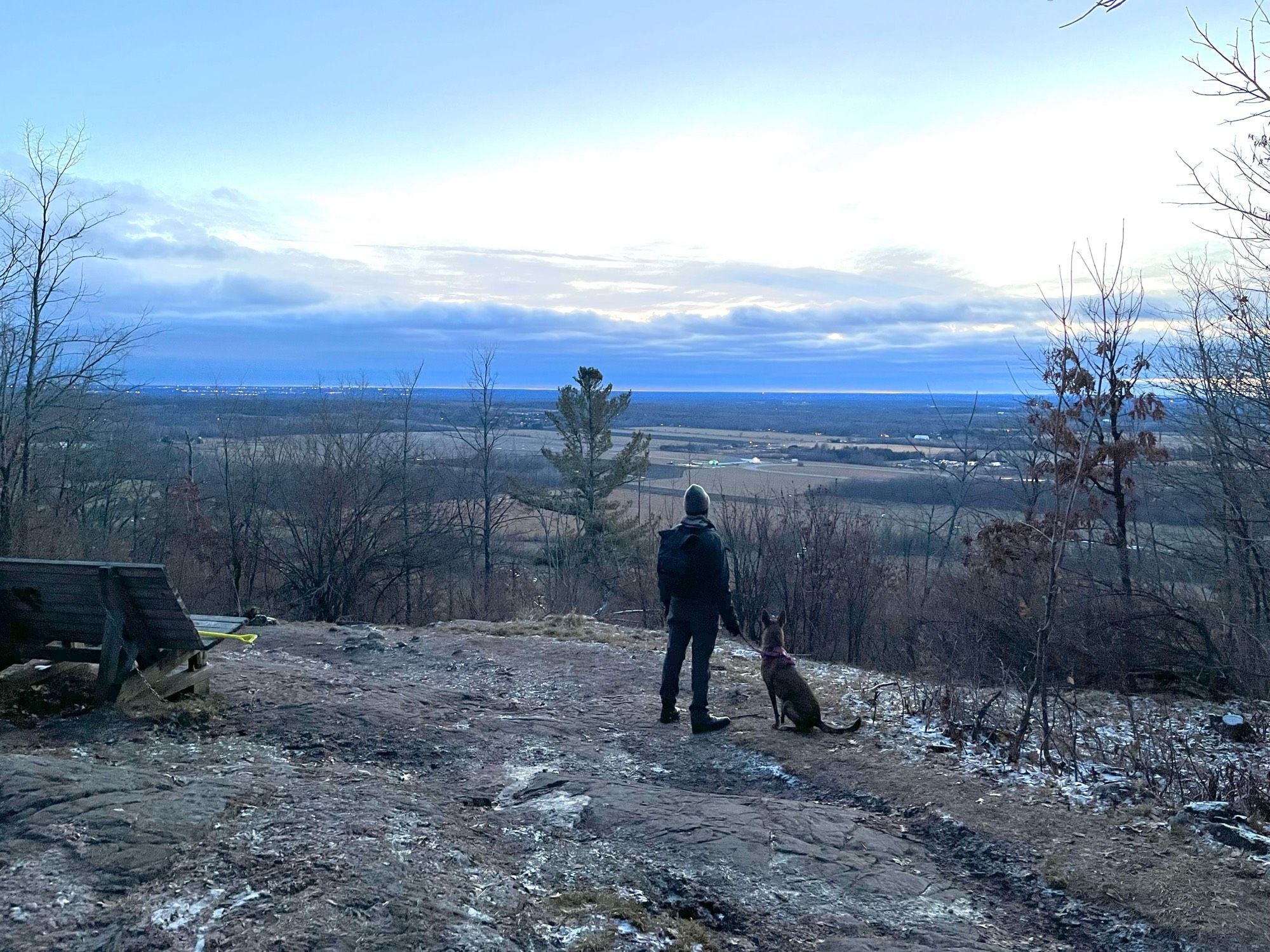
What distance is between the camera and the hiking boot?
7000 mm

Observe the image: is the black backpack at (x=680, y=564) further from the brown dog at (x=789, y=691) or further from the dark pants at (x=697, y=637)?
the brown dog at (x=789, y=691)

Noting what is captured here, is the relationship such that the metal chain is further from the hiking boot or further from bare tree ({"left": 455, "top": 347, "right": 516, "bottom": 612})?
bare tree ({"left": 455, "top": 347, "right": 516, "bottom": 612})

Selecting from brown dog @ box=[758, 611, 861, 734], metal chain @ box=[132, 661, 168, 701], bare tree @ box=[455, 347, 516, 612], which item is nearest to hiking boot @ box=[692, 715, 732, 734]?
brown dog @ box=[758, 611, 861, 734]

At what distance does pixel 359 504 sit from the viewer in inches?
896

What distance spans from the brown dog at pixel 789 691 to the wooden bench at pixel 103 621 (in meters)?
4.24

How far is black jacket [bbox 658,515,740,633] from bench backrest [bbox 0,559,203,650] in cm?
346

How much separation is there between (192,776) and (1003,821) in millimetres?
4649

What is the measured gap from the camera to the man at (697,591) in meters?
6.75

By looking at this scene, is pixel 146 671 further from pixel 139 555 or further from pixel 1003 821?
pixel 139 555

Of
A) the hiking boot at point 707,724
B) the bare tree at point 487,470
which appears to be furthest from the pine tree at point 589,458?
the hiking boot at point 707,724

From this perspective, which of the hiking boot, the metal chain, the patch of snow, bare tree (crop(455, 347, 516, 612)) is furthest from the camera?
bare tree (crop(455, 347, 516, 612))

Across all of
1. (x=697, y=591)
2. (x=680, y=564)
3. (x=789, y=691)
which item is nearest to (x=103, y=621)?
(x=680, y=564)

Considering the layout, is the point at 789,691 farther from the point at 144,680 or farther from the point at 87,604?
the point at 87,604

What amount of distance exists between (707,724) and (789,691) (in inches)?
28.2
